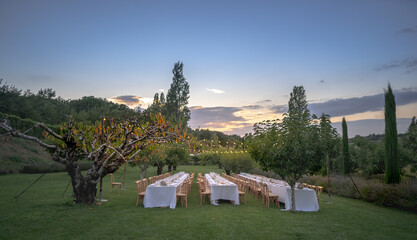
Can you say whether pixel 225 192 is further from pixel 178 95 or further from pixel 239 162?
pixel 178 95

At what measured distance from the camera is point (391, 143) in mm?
10484

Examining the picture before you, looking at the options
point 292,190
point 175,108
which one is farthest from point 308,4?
point 175,108

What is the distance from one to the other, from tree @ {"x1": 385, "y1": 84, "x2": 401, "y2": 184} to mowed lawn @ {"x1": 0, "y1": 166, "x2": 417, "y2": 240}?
284cm

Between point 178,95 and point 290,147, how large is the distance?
1122 inches

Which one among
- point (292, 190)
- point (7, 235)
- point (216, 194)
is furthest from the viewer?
point (216, 194)

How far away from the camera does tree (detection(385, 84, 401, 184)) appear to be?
33.0 ft

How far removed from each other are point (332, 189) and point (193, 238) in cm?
961

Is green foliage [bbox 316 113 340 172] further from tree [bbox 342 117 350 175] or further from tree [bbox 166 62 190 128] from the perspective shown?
tree [bbox 166 62 190 128]

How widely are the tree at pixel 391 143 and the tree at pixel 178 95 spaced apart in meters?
25.1

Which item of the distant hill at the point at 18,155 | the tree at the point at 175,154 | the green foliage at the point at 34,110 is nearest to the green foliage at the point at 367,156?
the tree at the point at 175,154

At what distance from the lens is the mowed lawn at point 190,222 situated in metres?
4.77

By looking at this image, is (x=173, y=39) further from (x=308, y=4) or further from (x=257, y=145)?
(x=257, y=145)

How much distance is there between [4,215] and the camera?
19.1 feet

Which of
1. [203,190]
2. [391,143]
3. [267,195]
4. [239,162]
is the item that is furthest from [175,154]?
[391,143]
